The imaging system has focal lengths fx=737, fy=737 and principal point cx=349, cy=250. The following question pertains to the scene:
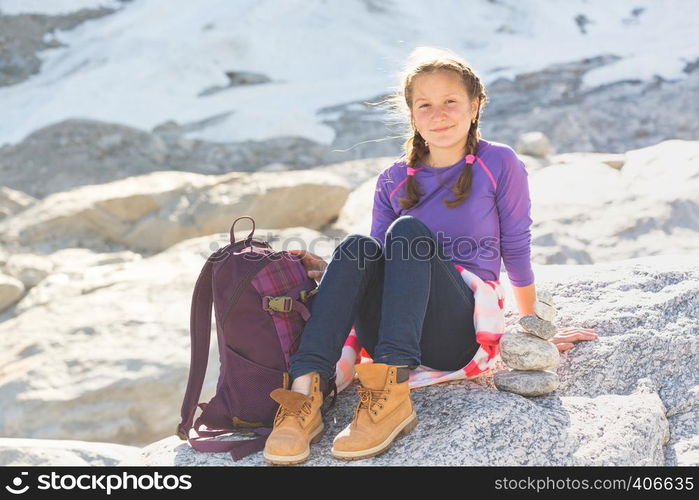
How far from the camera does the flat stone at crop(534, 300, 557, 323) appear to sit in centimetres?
273

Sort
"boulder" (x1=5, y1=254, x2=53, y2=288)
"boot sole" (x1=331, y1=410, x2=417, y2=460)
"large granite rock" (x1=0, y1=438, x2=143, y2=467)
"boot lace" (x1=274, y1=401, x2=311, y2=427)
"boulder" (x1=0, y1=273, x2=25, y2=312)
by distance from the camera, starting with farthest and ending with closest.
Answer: "boulder" (x1=5, y1=254, x2=53, y2=288) < "boulder" (x1=0, y1=273, x2=25, y2=312) < "large granite rock" (x1=0, y1=438, x2=143, y2=467) < "boot lace" (x1=274, y1=401, x2=311, y2=427) < "boot sole" (x1=331, y1=410, x2=417, y2=460)

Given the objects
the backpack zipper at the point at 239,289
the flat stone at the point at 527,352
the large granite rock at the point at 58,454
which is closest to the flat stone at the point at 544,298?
the flat stone at the point at 527,352

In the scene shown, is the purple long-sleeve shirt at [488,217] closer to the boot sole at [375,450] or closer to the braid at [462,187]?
the braid at [462,187]

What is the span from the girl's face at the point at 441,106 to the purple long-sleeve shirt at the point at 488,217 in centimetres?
13

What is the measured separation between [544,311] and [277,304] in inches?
38.9

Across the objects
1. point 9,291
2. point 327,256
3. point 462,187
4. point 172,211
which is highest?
point 462,187

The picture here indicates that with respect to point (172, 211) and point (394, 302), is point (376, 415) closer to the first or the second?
point (394, 302)

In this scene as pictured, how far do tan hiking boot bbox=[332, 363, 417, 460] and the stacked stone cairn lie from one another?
45 centimetres

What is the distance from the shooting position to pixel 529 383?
262cm

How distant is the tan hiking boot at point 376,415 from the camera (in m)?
2.33

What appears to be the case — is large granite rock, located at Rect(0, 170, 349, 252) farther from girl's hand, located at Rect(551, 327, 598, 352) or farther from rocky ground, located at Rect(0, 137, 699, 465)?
girl's hand, located at Rect(551, 327, 598, 352)

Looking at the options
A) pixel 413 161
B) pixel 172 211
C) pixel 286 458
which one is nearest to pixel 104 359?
pixel 172 211

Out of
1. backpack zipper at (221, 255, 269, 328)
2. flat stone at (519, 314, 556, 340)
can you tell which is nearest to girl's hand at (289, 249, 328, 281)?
backpack zipper at (221, 255, 269, 328)

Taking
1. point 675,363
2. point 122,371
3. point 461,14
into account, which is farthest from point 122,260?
point 461,14
